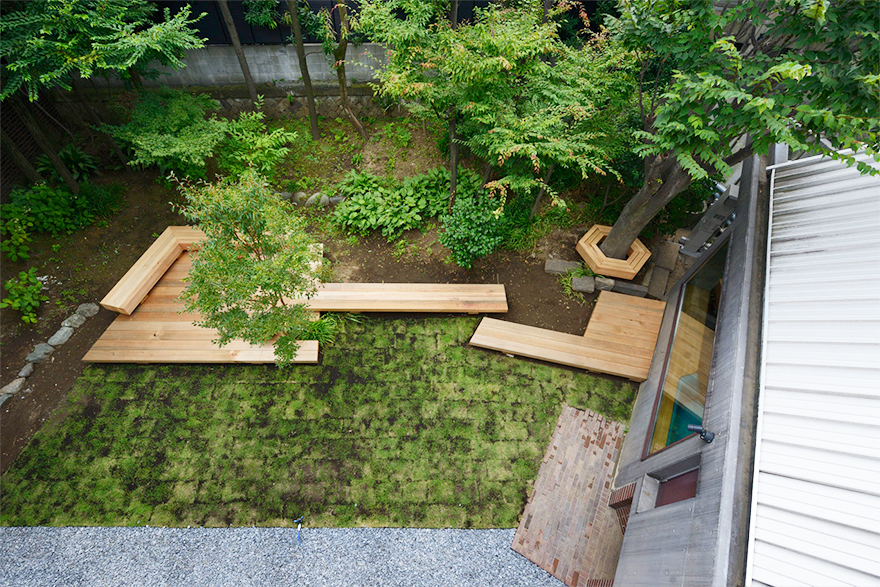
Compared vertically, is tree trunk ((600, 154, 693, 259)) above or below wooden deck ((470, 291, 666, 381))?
above

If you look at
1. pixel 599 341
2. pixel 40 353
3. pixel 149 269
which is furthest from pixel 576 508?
pixel 40 353

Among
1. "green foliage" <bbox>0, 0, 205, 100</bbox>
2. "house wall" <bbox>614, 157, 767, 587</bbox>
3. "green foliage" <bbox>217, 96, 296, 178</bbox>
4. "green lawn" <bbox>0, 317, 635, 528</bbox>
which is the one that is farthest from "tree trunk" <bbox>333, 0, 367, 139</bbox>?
"house wall" <bbox>614, 157, 767, 587</bbox>

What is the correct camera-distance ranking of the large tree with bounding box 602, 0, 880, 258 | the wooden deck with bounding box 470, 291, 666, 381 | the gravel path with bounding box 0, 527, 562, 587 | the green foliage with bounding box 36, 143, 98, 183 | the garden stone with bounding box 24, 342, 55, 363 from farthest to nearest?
the green foliage with bounding box 36, 143, 98, 183, the wooden deck with bounding box 470, 291, 666, 381, the garden stone with bounding box 24, 342, 55, 363, the gravel path with bounding box 0, 527, 562, 587, the large tree with bounding box 602, 0, 880, 258

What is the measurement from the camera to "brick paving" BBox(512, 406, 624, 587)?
532 centimetres

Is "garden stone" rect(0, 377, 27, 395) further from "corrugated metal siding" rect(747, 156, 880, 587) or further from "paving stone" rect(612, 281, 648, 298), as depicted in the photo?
"paving stone" rect(612, 281, 648, 298)

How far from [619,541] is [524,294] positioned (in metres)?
4.38

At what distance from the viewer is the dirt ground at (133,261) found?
7.00 metres

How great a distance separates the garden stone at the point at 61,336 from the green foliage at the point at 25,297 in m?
0.54

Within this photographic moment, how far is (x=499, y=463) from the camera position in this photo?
6.13 meters

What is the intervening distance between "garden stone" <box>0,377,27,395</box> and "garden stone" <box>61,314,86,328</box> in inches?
42.8

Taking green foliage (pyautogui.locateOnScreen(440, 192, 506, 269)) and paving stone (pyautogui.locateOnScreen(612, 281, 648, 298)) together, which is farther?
paving stone (pyautogui.locateOnScreen(612, 281, 648, 298))

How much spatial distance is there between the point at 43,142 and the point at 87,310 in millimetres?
3794

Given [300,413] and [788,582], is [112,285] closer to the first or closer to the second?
[300,413]

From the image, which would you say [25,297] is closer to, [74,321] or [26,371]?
A: [74,321]
